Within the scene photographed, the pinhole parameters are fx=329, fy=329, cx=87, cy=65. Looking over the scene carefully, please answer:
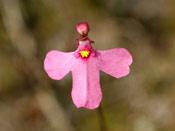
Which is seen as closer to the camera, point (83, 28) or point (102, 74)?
point (83, 28)

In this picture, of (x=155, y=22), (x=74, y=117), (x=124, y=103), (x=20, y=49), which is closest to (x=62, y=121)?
(x=74, y=117)

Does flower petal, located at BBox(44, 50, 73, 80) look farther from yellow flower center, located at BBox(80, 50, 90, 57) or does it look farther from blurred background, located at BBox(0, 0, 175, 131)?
blurred background, located at BBox(0, 0, 175, 131)

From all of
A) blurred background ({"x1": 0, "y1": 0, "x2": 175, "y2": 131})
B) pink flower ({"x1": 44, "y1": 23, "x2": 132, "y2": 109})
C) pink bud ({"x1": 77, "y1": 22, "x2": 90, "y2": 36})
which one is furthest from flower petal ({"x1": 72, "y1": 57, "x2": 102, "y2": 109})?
blurred background ({"x1": 0, "y1": 0, "x2": 175, "y2": 131})

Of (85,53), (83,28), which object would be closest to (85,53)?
(85,53)

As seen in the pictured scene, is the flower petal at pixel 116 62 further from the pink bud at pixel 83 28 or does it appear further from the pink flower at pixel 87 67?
the pink bud at pixel 83 28

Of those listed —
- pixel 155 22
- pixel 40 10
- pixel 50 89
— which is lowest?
pixel 50 89

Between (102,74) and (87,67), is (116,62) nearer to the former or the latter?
(87,67)

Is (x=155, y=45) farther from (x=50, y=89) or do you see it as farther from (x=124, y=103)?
(x=50, y=89)
